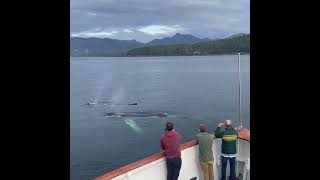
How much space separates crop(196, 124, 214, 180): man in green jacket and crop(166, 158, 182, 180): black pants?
0.68 metres

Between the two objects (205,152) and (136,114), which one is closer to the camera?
(205,152)

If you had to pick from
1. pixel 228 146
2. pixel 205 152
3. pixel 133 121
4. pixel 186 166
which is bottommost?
pixel 133 121

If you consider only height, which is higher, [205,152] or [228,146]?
[228,146]

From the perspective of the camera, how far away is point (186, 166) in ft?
29.7

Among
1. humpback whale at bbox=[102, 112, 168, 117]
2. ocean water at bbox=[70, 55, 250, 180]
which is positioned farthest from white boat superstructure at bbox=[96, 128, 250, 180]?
humpback whale at bbox=[102, 112, 168, 117]

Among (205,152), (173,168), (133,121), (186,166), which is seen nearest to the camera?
(173,168)

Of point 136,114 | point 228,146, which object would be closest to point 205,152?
point 228,146

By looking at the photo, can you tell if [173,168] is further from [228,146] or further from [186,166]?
[228,146]

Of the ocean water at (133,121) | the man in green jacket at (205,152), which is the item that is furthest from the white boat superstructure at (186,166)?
the ocean water at (133,121)

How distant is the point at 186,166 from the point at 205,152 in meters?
0.53

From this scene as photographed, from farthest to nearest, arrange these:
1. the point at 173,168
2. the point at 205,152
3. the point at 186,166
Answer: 1. the point at 186,166
2. the point at 205,152
3. the point at 173,168

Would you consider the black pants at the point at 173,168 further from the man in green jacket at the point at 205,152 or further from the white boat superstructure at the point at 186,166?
the man in green jacket at the point at 205,152
